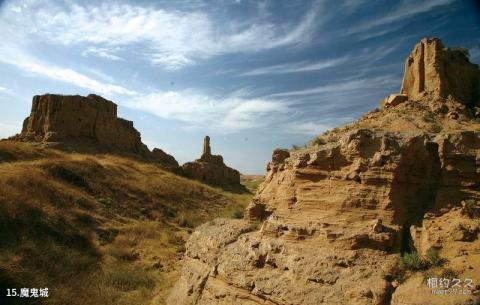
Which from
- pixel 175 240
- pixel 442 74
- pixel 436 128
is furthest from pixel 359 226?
pixel 175 240

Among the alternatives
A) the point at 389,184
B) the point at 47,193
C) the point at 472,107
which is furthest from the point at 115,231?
the point at 472,107

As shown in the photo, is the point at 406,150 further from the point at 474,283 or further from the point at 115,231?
the point at 115,231

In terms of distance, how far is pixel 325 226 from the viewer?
7.45m

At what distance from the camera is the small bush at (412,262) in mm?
5977

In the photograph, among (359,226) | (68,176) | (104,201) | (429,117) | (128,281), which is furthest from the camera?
(68,176)

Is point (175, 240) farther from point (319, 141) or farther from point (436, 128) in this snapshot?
point (436, 128)

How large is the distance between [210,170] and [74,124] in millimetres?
13472

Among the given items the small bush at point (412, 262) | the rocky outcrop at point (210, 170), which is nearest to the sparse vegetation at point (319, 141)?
the small bush at point (412, 262)

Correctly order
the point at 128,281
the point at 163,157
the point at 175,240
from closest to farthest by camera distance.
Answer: the point at 128,281, the point at 175,240, the point at 163,157

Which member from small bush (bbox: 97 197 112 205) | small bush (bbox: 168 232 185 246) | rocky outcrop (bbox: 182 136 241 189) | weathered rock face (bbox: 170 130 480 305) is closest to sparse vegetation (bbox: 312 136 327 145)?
weathered rock face (bbox: 170 130 480 305)

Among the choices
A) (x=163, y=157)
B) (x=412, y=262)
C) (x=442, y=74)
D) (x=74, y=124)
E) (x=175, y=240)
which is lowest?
(x=175, y=240)

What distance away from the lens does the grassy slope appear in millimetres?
11059

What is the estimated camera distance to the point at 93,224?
17922 millimetres

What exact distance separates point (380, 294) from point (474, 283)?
4.34 feet
